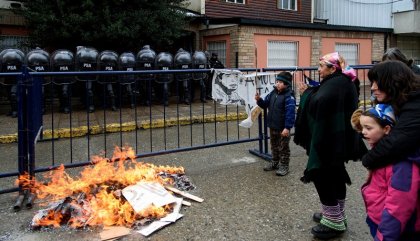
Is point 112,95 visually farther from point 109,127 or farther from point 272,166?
point 272,166

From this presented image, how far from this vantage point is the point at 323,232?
3.44m

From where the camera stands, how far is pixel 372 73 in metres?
2.41

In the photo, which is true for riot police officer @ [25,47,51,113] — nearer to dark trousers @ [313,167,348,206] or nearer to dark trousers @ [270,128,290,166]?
dark trousers @ [270,128,290,166]

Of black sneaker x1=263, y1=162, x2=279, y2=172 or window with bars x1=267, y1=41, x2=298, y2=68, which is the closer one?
black sneaker x1=263, y1=162, x2=279, y2=172

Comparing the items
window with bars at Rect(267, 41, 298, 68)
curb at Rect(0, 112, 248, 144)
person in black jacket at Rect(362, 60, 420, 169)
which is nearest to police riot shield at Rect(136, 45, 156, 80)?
curb at Rect(0, 112, 248, 144)

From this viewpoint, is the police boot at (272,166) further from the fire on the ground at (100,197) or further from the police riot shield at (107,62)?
the police riot shield at (107,62)

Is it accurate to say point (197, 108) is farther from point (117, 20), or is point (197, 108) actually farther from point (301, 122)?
point (301, 122)

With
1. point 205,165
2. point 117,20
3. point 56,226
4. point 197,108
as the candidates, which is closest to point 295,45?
point 197,108

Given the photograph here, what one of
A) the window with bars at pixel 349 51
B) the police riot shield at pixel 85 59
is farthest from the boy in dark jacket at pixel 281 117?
the window with bars at pixel 349 51

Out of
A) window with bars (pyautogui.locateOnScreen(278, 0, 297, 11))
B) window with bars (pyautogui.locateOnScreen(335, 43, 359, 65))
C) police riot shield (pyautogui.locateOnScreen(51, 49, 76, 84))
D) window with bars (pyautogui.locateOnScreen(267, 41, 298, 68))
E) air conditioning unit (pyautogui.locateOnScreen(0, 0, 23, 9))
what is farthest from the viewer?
window with bars (pyautogui.locateOnScreen(278, 0, 297, 11))

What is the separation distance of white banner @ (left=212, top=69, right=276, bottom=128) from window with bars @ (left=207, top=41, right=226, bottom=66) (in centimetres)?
898

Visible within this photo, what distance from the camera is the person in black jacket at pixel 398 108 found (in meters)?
2.17

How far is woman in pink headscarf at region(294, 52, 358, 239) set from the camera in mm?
3299

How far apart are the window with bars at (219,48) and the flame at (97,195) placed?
389 inches
